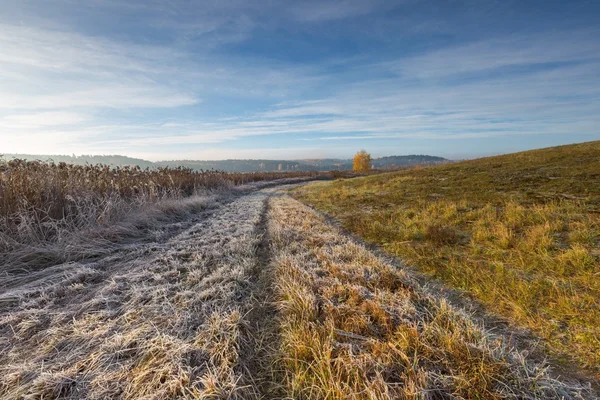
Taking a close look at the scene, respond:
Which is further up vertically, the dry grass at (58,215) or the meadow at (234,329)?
the dry grass at (58,215)

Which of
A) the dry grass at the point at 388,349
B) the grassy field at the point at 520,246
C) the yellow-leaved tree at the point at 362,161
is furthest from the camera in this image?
the yellow-leaved tree at the point at 362,161

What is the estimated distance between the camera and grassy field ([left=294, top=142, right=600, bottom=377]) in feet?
9.39

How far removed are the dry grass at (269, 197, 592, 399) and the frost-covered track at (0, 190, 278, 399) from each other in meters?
0.50

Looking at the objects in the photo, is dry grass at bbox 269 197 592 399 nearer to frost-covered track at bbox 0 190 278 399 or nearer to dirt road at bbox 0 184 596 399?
dirt road at bbox 0 184 596 399

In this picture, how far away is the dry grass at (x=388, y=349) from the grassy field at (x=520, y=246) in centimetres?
90

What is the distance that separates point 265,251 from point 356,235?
2.87 m

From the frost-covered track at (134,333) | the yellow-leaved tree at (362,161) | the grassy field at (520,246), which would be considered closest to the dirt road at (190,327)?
the frost-covered track at (134,333)

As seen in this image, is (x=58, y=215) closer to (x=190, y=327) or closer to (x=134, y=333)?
(x=134, y=333)

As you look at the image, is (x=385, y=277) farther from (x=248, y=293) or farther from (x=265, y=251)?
(x=265, y=251)

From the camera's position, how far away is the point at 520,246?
4867mm

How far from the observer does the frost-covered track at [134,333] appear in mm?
2029

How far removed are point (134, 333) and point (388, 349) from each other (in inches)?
101

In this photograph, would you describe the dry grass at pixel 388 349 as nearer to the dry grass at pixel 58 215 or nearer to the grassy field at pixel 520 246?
the grassy field at pixel 520 246

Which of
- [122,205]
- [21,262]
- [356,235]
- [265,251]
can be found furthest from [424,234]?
[122,205]
